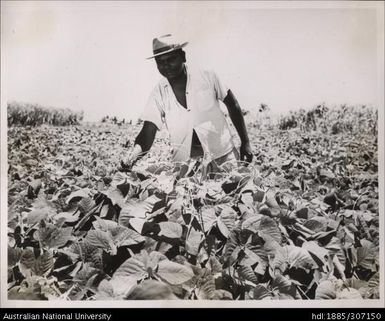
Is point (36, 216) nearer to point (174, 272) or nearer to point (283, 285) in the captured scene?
point (174, 272)

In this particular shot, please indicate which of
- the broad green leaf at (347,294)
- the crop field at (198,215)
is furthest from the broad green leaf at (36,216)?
the broad green leaf at (347,294)

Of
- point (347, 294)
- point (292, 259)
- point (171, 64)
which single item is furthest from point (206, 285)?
point (171, 64)

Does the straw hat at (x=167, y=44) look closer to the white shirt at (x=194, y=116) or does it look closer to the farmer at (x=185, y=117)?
the farmer at (x=185, y=117)

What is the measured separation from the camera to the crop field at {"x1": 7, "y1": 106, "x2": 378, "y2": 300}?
2.05 metres

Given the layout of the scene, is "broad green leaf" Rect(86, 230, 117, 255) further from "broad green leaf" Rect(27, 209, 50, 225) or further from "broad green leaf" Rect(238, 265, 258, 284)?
"broad green leaf" Rect(238, 265, 258, 284)

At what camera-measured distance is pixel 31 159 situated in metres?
2.09

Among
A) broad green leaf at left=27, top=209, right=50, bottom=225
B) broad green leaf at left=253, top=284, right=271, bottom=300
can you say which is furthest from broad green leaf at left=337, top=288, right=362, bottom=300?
broad green leaf at left=27, top=209, right=50, bottom=225

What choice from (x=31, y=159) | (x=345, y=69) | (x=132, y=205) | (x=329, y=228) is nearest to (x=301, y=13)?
(x=345, y=69)

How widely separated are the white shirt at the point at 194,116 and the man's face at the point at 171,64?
3 cm

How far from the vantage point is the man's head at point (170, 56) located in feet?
6.81

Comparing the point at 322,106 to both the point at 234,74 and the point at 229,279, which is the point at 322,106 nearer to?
the point at 234,74

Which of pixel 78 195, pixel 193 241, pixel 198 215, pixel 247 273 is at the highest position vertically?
pixel 78 195

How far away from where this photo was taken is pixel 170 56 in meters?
2.08

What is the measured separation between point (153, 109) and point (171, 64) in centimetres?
22
